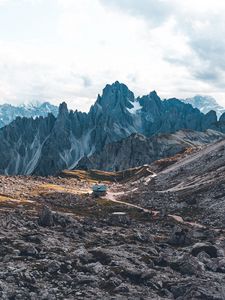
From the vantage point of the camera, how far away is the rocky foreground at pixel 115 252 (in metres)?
56.4

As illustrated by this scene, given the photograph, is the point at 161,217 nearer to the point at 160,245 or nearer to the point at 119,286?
the point at 160,245

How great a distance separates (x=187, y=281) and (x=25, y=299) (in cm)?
2072

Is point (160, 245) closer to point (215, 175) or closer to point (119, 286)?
point (119, 286)

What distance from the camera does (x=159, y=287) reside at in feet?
194

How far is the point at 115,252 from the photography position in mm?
73500

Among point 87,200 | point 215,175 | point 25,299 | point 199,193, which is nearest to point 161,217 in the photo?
point 199,193

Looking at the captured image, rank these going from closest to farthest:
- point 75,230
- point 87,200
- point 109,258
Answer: point 109,258, point 75,230, point 87,200

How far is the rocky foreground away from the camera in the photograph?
56.4 m

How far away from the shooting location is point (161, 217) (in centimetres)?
11806

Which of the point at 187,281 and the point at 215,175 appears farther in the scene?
the point at 215,175

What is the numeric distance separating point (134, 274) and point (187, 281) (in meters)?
6.92

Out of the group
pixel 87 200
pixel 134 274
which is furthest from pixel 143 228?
pixel 87 200

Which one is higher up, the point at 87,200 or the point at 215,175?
the point at 215,175

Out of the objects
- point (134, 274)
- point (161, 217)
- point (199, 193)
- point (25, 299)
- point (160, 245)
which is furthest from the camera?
point (199, 193)
